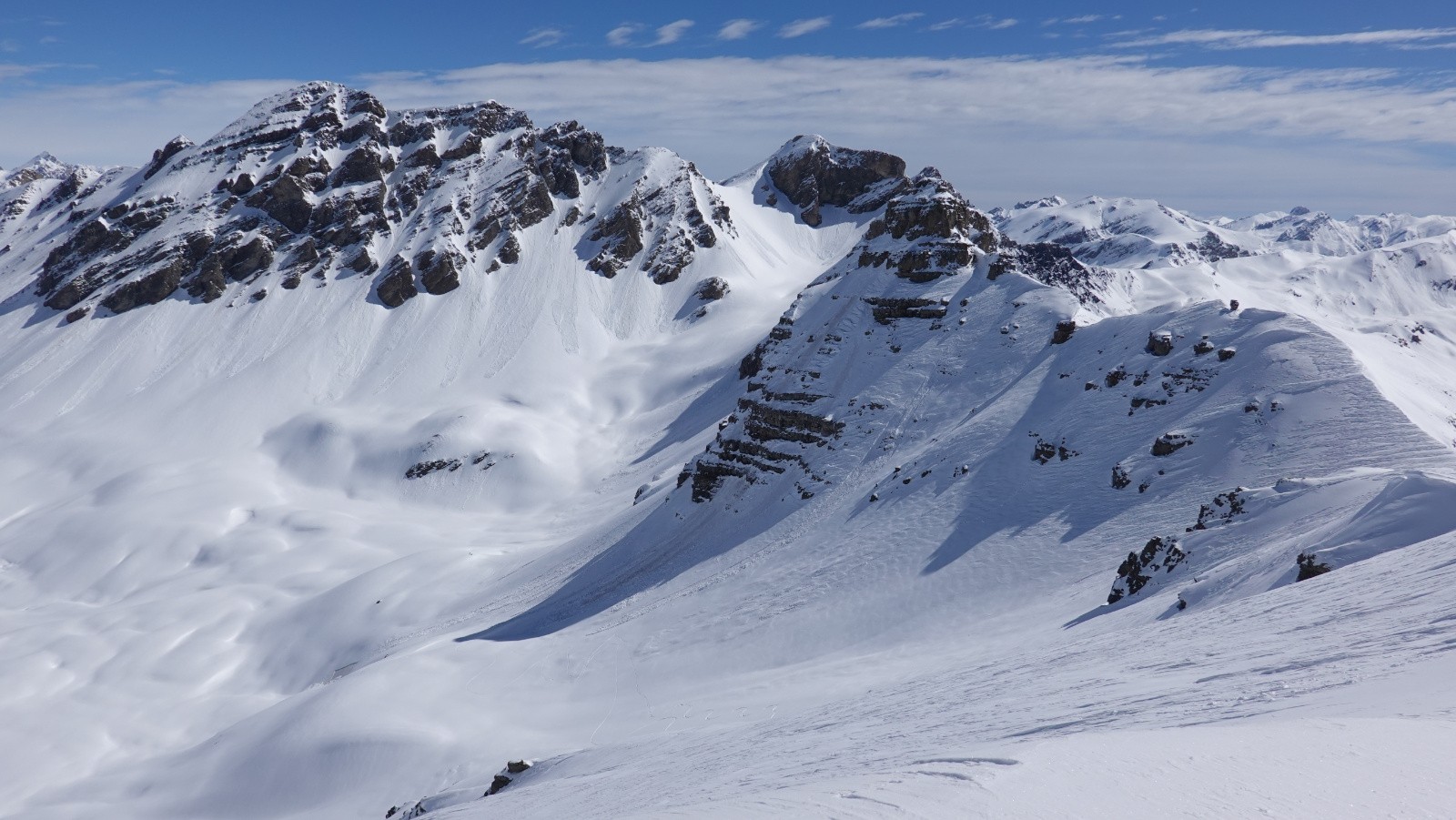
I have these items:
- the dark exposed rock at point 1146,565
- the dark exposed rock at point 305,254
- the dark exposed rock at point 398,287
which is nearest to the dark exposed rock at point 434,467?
the dark exposed rock at point 398,287

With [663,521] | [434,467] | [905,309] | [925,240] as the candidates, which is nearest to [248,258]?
[434,467]

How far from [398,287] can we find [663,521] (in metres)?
87.7

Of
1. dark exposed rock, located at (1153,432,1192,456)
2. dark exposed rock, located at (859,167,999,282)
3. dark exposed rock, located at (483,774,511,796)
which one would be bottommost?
dark exposed rock, located at (483,774,511,796)

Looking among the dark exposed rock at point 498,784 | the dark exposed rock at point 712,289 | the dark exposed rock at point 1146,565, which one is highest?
the dark exposed rock at point 712,289

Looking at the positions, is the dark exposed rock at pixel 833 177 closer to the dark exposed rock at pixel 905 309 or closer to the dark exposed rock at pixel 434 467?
the dark exposed rock at pixel 434 467

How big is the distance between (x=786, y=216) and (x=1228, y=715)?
169 metres

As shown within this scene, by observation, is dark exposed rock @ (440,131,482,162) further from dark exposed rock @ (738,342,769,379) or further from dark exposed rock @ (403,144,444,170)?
dark exposed rock @ (738,342,769,379)

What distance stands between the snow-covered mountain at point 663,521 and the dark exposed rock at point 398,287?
652mm

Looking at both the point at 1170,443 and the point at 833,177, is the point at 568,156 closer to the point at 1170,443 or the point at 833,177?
the point at 833,177

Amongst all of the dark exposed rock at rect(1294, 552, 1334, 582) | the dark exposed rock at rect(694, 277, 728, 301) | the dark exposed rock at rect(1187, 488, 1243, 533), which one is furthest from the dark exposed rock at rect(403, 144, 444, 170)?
the dark exposed rock at rect(1294, 552, 1334, 582)

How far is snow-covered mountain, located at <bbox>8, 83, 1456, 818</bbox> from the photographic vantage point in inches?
619

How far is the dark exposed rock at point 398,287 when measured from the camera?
12812 centimetres

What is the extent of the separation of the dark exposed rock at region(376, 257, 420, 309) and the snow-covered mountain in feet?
2.14

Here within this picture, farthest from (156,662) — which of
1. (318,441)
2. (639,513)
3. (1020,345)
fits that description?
(1020,345)
